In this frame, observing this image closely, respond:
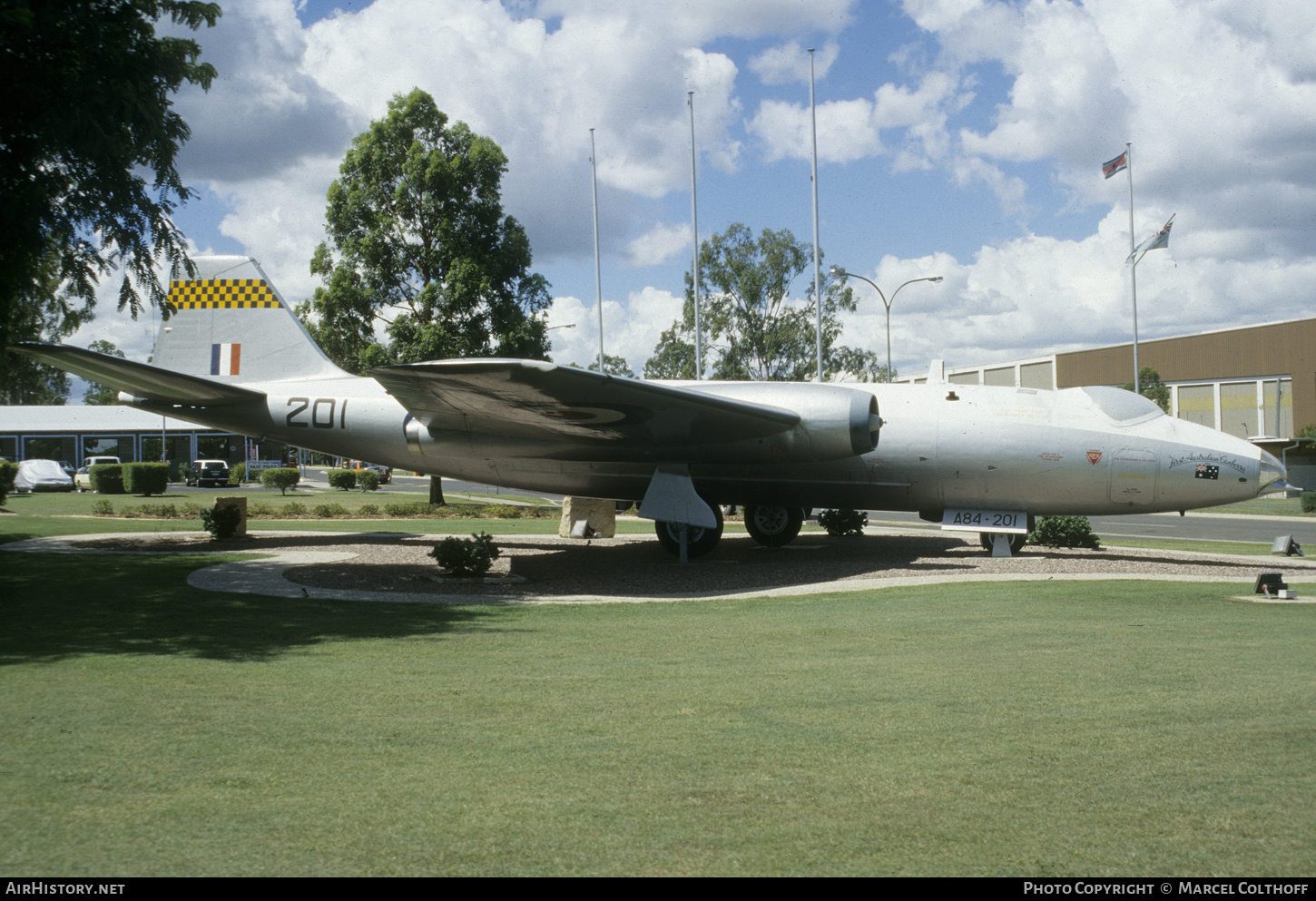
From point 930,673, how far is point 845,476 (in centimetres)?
984

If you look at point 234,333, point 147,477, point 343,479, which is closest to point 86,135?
point 234,333

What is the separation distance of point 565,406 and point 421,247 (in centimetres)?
1824

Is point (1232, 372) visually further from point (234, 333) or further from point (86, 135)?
point (86, 135)

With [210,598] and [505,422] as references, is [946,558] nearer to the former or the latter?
[505,422]

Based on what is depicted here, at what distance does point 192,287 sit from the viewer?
65.0 feet

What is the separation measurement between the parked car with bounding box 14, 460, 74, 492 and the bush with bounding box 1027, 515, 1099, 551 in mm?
48279

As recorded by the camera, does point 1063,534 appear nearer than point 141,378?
No

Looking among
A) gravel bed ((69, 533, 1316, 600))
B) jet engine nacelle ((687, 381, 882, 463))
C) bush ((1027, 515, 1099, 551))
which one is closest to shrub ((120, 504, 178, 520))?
gravel bed ((69, 533, 1316, 600))

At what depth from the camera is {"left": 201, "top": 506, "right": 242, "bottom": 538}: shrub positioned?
19.7 meters

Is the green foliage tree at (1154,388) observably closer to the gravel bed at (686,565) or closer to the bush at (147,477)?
the gravel bed at (686,565)

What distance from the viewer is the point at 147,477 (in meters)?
38.8

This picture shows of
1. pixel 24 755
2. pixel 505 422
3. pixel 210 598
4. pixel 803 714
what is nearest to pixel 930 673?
pixel 803 714

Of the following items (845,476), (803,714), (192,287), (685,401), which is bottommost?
(803,714)

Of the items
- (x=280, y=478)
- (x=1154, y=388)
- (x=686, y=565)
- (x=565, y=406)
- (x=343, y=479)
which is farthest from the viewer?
(x=1154, y=388)
